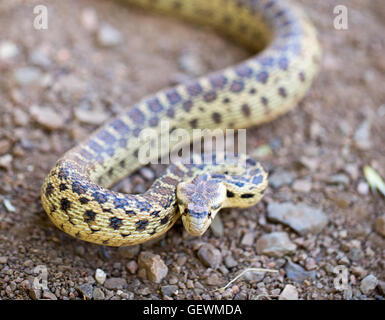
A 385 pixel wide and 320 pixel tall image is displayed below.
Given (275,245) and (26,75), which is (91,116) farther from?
(275,245)

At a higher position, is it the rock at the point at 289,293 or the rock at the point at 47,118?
the rock at the point at 47,118

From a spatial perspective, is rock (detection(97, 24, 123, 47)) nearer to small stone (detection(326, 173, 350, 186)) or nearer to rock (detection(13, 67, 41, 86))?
rock (detection(13, 67, 41, 86))

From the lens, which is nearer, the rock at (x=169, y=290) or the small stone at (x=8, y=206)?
the rock at (x=169, y=290)

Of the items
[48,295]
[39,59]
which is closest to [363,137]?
[48,295]

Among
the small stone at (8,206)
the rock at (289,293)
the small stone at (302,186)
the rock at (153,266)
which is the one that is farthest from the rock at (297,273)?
the small stone at (8,206)

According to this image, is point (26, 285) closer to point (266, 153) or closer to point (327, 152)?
point (266, 153)

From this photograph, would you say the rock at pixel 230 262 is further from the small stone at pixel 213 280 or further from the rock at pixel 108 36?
the rock at pixel 108 36
